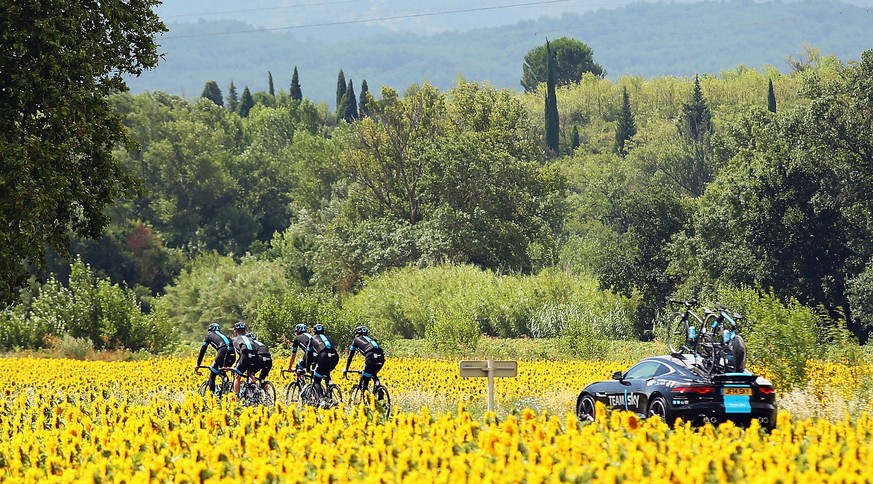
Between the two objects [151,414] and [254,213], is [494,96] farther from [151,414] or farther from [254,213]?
[151,414]

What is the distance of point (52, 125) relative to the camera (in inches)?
898

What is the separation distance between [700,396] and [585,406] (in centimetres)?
252

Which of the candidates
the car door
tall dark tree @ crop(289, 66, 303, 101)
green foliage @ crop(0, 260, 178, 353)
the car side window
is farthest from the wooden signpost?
tall dark tree @ crop(289, 66, 303, 101)

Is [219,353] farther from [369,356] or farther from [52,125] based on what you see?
[52,125]

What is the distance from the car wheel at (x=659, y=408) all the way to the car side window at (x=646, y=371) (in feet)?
1.43

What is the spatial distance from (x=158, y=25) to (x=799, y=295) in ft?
92.3

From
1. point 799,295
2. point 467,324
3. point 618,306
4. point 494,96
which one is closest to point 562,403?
point 467,324

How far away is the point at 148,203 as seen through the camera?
9100cm

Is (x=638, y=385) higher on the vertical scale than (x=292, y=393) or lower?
higher

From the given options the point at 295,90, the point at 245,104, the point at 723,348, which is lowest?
the point at 723,348

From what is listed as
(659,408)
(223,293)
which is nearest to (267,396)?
(659,408)

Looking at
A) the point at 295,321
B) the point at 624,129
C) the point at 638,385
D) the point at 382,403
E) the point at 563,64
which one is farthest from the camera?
the point at 563,64

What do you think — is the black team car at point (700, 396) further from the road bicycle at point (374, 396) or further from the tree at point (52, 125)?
the tree at point (52, 125)

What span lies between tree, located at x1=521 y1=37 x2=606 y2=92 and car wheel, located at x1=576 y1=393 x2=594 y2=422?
134 m
